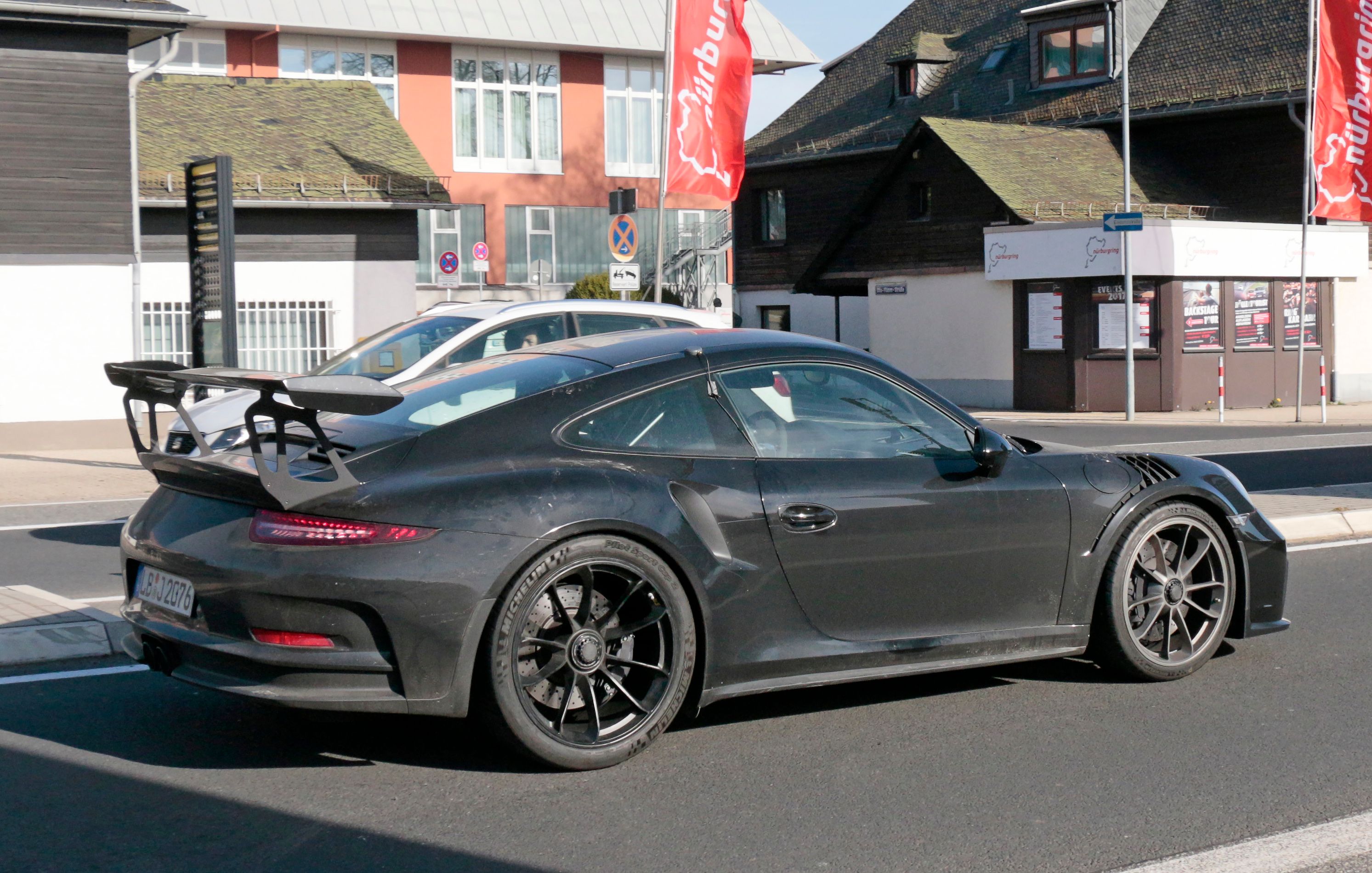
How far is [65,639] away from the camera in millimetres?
6629

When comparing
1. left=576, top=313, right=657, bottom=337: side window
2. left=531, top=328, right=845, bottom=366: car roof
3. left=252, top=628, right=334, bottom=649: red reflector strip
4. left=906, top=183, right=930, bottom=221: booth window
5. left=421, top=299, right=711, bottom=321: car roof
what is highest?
left=906, top=183, right=930, bottom=221: booth window

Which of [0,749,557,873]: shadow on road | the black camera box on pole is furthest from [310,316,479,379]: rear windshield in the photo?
the black camera box on pole

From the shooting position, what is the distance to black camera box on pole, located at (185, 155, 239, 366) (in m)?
16.0

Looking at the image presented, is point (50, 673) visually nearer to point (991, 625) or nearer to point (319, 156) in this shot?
point (991, 625)

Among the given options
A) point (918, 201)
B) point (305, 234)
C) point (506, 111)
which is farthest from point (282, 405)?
point (506, 111)

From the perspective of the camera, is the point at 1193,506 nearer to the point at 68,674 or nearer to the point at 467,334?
the point at 68,674

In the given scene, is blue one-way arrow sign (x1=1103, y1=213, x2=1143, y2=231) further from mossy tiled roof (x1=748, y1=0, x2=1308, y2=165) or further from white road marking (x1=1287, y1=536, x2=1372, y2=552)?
white road marking (x1=1287, y1=536, x2=1372, y2=552)

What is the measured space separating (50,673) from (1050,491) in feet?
13.9

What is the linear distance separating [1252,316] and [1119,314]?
3.19 metres

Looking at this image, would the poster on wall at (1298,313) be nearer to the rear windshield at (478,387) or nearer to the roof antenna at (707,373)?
the roof antenna at (707,373)

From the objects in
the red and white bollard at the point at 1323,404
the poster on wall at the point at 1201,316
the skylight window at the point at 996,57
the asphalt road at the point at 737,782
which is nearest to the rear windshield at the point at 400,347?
the asphalt road at the point at 737,782

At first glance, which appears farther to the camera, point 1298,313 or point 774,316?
point 774,316

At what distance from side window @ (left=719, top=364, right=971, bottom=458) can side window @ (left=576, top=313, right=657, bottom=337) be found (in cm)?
462

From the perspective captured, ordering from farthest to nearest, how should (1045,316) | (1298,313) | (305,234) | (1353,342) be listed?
(1353,342), (1298,313), (1045,316), (305,234)
